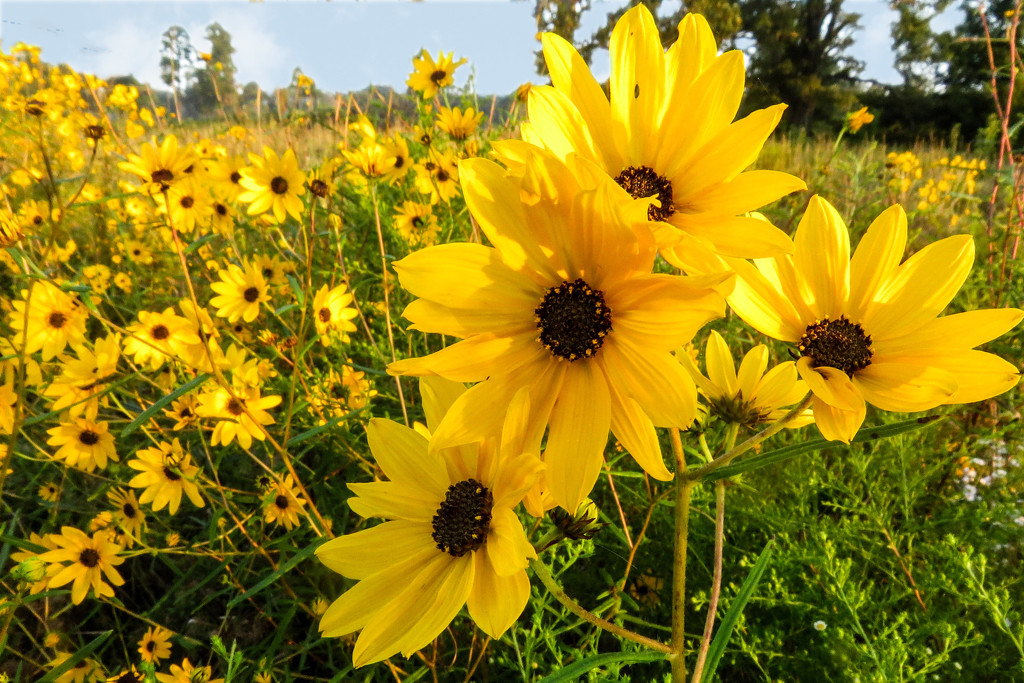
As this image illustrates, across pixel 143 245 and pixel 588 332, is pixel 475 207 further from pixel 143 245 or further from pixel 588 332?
pixel 143 245

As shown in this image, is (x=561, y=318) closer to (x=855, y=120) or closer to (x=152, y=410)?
(x=152, y=410)

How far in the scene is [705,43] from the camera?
0.47 meters

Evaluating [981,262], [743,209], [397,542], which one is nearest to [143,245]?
[397,542]

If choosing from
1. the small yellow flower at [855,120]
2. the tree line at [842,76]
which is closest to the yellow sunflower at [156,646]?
the small yellow flower at [855,120]

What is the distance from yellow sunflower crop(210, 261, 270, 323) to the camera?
1.48m

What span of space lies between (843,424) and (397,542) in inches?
→ 16.1

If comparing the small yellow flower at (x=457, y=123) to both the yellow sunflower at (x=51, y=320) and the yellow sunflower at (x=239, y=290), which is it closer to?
the yellow sunflower at (x=239, y=290)

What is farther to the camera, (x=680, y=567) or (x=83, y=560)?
(x=83, y=560)

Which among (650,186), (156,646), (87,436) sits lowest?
(156,646)

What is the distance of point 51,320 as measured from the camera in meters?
1.28

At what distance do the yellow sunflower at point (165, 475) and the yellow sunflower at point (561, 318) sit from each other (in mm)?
953

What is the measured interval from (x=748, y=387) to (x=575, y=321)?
0.28 meters

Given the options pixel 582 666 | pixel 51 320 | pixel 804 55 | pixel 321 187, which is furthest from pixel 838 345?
pixel 804 55

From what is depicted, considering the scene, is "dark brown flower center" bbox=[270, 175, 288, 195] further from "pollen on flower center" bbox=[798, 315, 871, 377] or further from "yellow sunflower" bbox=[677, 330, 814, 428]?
"pollen on flower center" bbox=[798, 315, 871, 377]
